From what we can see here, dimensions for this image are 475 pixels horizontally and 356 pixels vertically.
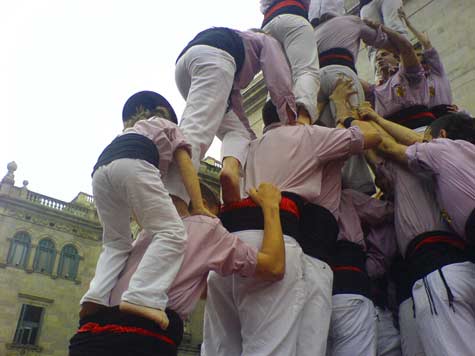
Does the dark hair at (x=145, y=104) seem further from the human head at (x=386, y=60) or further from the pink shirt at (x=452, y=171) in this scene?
the human head at (x=386, y=60)

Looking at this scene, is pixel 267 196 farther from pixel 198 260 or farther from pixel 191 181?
pixel 198 260

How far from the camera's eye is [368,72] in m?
11.8

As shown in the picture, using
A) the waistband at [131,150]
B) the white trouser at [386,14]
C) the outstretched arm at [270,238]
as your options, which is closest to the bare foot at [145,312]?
the outstretched arm at [270,238]

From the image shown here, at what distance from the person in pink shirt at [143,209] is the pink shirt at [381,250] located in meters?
1.95

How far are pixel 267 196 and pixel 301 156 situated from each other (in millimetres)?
521

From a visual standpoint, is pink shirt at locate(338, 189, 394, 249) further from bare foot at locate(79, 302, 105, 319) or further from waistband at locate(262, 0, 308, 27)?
bare foot at locate(79, 302, 105, 319)

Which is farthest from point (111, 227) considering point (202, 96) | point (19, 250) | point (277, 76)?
point (19, 250)

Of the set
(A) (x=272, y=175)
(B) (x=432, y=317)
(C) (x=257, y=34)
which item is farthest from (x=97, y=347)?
(C) (x=257, y=34)

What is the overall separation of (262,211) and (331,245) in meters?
0.74

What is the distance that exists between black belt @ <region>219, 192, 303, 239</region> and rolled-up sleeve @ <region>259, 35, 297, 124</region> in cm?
89

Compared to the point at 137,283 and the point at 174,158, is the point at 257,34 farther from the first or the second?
the point at 137,283

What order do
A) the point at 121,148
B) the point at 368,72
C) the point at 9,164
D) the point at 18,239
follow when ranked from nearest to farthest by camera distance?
the point at 121,148 → the point at 368,72 → the point at 18,239 → the point at 9,164

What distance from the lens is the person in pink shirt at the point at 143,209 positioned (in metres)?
2.34

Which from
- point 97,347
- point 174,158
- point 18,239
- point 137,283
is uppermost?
point 18,239
